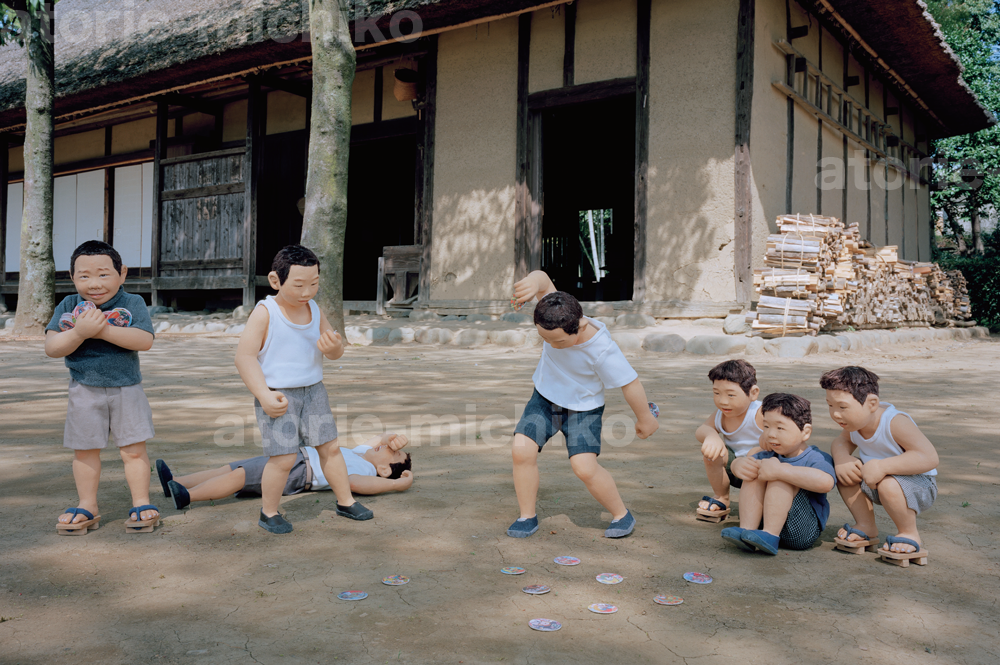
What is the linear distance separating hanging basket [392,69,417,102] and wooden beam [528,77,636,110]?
214cm

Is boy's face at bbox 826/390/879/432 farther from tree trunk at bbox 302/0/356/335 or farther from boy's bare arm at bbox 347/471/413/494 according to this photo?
tree trunk at bbox 302/0/356/335

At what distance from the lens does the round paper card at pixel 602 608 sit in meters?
1.97

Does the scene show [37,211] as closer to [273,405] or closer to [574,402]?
[273,405]

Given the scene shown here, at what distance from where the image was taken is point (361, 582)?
2.17m

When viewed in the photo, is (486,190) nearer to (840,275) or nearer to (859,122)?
(840,275)

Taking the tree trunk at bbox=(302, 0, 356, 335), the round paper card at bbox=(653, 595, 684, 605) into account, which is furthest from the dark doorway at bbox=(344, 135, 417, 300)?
the round paper card at bbox=(653, 595, 684, 605)

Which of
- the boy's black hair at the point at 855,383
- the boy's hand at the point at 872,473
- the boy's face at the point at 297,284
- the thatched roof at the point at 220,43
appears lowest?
the boy's hand at the point at 872,473

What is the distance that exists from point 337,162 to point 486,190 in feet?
10.7

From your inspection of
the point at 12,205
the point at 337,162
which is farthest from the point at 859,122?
the point at 12,205

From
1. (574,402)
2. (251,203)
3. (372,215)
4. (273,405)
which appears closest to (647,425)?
(574,402)

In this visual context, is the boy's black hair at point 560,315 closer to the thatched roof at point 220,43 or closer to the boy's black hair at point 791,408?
the boy's black hair at point 791,408

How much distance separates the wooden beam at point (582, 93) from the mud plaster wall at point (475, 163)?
0.41 metres

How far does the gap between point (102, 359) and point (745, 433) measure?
2383 millimetres

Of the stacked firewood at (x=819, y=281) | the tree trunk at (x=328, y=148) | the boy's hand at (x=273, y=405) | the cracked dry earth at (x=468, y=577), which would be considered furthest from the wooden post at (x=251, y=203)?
the boy's hand at (x=273, y=405)
